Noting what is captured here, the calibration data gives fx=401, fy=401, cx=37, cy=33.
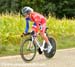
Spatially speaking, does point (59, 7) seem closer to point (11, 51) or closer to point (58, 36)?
point (58, 36)

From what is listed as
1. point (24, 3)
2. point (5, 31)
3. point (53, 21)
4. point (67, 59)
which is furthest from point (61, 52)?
point (24, 3)

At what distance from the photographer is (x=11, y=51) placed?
45.7 feet

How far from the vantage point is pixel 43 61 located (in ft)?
39.7

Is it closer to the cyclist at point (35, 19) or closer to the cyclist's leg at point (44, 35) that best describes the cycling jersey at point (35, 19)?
the cyclist at point (35, 19)

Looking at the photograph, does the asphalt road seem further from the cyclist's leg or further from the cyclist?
the cyclist

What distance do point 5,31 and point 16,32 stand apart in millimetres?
636

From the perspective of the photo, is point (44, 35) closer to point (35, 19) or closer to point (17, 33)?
point (35, 19)

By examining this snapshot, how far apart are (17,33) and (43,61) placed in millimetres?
4349

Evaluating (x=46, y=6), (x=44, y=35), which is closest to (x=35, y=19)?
(x=44, y=35)

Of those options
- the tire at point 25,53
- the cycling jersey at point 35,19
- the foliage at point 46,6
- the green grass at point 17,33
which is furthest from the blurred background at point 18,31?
the foliage at point 46,6

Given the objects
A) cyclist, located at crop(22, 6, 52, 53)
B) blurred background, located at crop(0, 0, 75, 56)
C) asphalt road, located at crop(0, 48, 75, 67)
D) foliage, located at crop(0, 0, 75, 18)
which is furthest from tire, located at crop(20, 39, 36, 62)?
foliage, located at crop(0, 0, 75, 18)

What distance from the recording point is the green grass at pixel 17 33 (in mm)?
14625

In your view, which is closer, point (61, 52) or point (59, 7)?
point (61, 52)

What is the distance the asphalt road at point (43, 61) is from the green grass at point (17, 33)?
1.21 m
